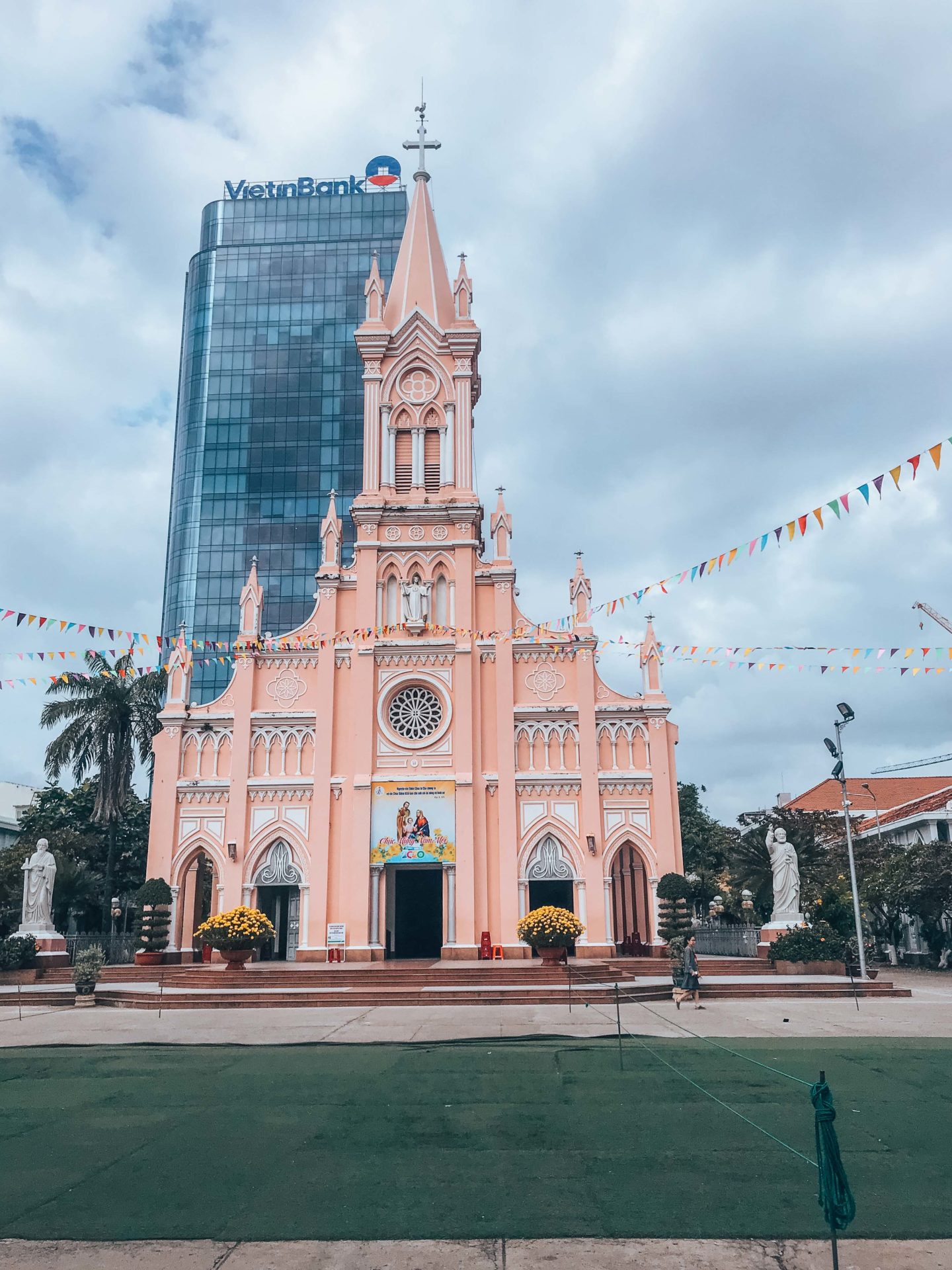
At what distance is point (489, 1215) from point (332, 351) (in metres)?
80.2

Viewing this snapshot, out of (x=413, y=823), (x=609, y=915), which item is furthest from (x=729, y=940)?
(x=413, y=823)

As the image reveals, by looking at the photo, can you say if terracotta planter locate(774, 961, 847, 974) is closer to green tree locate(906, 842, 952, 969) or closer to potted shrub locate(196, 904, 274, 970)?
green tree locate(906, 842, 952, 969)

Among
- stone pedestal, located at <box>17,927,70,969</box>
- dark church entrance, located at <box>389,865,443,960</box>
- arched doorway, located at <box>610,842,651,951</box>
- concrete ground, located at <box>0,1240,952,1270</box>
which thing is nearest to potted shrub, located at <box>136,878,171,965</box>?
stone pedestal, located at <box>17,927,70,969</box>

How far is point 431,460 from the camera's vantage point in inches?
1357

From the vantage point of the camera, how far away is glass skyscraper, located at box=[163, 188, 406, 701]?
249 ft

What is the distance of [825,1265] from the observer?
20.3ft

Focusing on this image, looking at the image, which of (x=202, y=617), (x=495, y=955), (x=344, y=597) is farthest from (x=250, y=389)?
(x=495, y=955)

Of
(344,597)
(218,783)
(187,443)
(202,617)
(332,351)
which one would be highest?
(332,351)

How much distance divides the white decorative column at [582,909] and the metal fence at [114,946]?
1401 cm

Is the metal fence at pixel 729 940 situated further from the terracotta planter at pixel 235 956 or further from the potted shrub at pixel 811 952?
the terracotta planter at pixel 235 956

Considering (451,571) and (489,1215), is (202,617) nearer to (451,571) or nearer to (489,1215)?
(451,571)

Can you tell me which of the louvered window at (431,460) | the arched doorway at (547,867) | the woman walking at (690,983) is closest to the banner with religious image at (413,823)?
the arched doorway at (547,867)

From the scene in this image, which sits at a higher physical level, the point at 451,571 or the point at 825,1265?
the point at 451,571

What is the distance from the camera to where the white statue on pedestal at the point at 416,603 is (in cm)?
3209
